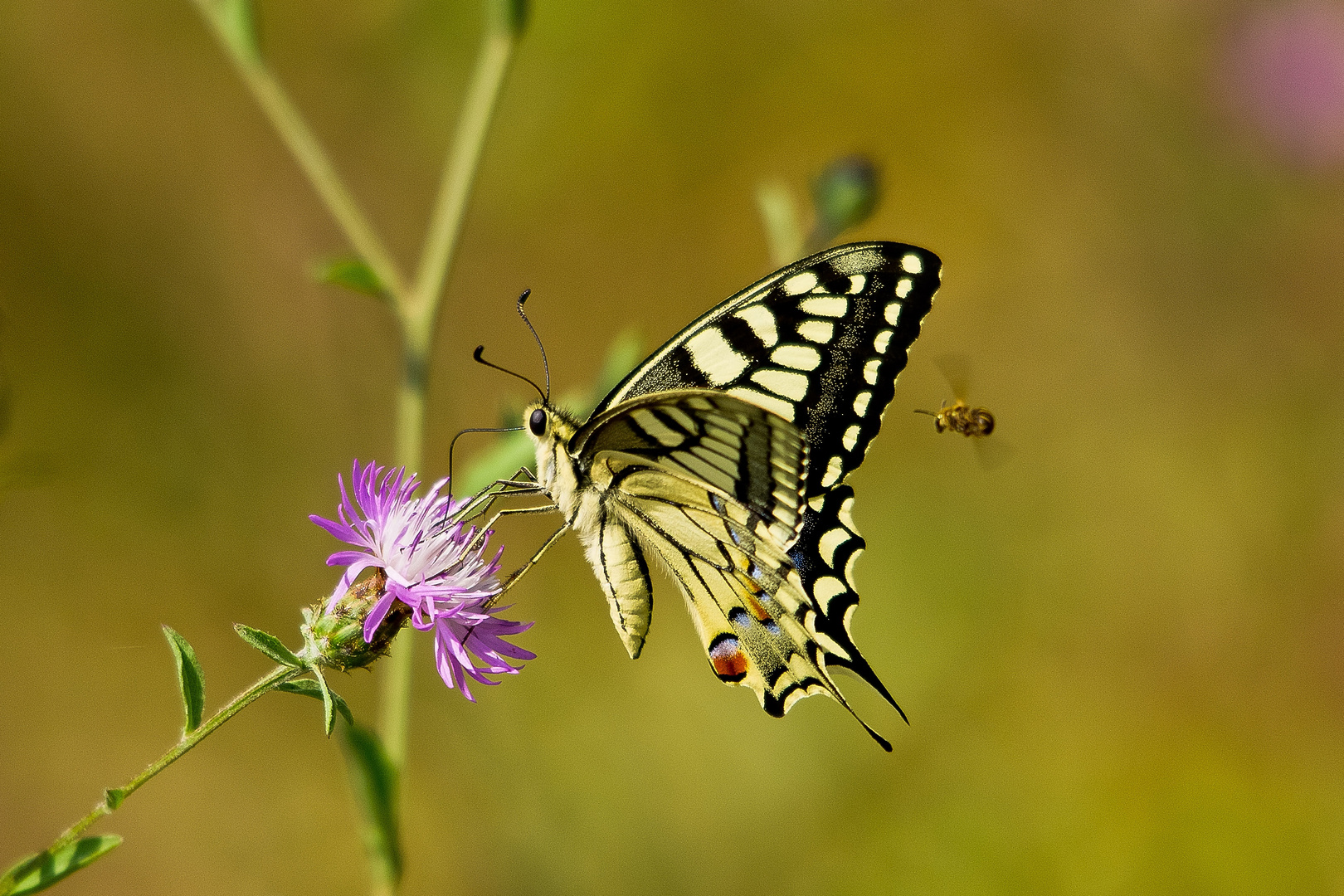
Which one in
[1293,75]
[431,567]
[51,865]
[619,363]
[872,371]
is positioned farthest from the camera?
[1293,75]

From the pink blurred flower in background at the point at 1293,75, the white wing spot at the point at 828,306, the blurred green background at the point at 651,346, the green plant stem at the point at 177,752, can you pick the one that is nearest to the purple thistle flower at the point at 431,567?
the green plant stem at the point at 177,752

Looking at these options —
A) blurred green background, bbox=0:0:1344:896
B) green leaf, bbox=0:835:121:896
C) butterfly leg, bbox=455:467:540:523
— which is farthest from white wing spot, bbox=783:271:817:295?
blurred green background, bbox=0:0:1344:896

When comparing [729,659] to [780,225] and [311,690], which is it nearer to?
[311,690]

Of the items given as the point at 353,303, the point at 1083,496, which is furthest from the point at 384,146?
the point at 1083,496

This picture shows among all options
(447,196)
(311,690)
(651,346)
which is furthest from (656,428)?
(651,346)

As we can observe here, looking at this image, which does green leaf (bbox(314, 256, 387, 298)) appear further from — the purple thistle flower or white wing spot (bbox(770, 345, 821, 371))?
white wing spot (bbox(770, 345, 821, 371))

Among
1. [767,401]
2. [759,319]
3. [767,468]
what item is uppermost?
[759,319]
